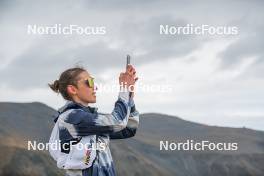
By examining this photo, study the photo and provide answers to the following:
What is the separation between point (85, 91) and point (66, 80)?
0.14 meters

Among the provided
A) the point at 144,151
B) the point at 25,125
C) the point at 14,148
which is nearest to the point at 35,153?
the point at 14,148

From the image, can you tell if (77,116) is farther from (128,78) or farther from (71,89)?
(128,78)

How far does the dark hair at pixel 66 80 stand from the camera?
11.5 feet

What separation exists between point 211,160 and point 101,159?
72.1 meters

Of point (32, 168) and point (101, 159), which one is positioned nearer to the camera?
point (101, 159)

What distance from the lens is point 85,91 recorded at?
3463mm

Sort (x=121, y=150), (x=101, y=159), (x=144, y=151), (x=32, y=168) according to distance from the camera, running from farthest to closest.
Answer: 1. (x=144, y=151)
2. (x=121, y=150)
3. (x=32, y=168)
4. (x=101, y=159)

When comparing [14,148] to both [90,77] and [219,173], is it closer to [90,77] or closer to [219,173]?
[219,173]

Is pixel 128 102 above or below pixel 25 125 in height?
above

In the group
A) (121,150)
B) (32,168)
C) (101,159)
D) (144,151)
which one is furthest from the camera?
(144,151)

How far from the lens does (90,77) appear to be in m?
3.47

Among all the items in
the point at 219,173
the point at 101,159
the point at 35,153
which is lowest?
the point at 219,173
